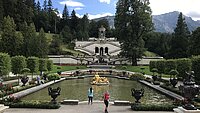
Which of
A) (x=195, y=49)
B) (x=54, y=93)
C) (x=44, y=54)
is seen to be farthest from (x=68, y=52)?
(x=54, y=93)

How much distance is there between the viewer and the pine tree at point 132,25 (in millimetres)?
66506

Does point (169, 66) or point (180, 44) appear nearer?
point (169, 66)

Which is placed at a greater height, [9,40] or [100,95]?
[9,40]

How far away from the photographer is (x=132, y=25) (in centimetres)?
6800

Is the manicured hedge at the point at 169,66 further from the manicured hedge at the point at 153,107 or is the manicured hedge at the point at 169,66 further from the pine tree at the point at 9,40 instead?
the pine tree at the point at 9,40

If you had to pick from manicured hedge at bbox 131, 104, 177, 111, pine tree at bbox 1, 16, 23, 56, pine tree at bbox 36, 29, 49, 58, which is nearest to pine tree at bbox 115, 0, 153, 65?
pine tree at bbox 36, 29, 49, 58

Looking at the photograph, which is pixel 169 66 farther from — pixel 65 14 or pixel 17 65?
pixel 65 14

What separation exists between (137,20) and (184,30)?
18868mm

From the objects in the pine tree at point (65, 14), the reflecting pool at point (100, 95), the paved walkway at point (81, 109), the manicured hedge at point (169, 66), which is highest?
the pine tree at point (65, 14)

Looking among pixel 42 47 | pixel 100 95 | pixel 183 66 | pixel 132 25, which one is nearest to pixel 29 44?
pixel 42 47

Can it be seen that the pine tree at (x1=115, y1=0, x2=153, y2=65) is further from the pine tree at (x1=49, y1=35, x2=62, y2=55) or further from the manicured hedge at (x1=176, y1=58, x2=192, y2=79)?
the pine tree at (x1=49, y1=35, x2=62, y2=55)

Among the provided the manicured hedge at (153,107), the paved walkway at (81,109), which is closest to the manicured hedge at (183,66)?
the paved walkway at (81,109)

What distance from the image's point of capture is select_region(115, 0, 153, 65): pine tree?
66506 millimetres

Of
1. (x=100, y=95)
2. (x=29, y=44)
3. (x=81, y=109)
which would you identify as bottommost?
(x=100, y=95)
